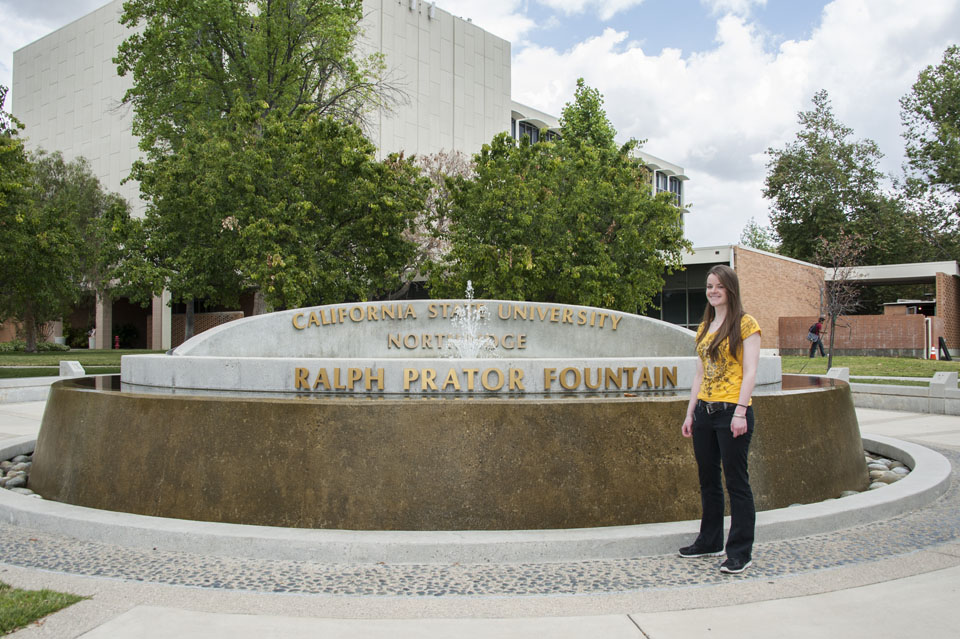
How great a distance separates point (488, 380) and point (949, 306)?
3772 centimetres

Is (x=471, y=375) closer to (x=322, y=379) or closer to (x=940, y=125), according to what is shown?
(x=322, y=379)

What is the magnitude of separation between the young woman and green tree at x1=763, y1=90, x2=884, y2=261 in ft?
163

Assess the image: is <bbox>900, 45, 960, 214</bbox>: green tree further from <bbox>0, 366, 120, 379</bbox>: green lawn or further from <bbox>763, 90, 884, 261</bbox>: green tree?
<bbox>0, 366, 120, 379</bbox>: green lawn

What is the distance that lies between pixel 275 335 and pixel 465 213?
13.3 meters

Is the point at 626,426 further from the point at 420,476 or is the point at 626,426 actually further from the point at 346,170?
the point at 346,170

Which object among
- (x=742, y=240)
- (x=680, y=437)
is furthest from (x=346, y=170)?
(x=742, y=240)

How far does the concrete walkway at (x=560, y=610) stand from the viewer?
12.1 feet

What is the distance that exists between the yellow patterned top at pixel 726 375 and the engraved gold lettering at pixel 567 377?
2590 millimetres

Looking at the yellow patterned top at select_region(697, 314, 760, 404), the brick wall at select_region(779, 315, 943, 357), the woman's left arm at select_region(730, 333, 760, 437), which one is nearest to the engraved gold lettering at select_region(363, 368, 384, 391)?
the yellow patterned top at select_region(697, 314, 760, 404)

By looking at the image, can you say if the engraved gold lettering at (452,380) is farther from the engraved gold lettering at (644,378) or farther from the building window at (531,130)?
the building window at (531,130)

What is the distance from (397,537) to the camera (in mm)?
4988

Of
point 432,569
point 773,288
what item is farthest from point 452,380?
point 773,288

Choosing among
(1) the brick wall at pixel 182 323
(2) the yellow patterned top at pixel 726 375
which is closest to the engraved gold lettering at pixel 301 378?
(2) the yellow patterned top at pixel 726 375

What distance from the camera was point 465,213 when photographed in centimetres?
2356
